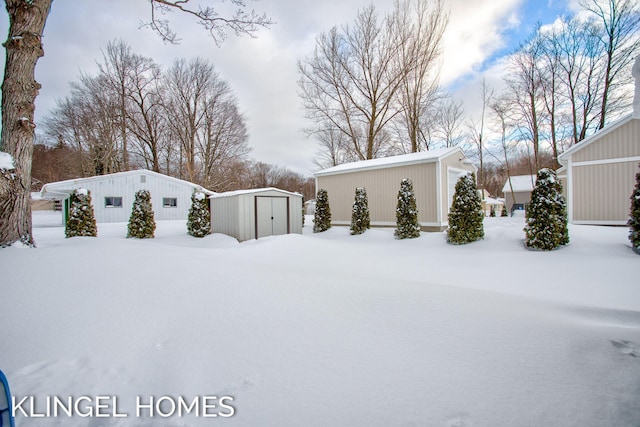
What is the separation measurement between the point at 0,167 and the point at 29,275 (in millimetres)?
2136

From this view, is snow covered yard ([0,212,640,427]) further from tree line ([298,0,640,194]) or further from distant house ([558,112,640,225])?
tree line ([298,0,640,194])

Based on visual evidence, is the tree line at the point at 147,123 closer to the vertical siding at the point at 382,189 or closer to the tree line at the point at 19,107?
the vertical siding at the point at 382,189

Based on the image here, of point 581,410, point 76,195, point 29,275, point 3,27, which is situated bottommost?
point 581,410

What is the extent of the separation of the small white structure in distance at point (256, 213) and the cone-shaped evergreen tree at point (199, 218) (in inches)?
22.8

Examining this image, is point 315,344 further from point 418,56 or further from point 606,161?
point 418,56

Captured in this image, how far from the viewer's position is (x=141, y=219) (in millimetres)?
10023

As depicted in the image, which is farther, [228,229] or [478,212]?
[228,229]

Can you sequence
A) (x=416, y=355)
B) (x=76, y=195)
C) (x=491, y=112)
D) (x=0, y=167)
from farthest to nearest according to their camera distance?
(x=491, y=112) < (x=76, y=195) < (x=0, y=167) < (x=416, y=355)

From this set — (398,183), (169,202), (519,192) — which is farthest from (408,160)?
(519,192)

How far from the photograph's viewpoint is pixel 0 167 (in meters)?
4.15

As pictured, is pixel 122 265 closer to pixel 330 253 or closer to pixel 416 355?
pixel 416 355

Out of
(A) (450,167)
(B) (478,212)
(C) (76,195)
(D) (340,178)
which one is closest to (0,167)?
(C) (76,195)

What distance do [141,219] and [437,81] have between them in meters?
17.2

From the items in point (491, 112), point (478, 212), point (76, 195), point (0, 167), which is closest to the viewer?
point (0, 167)
